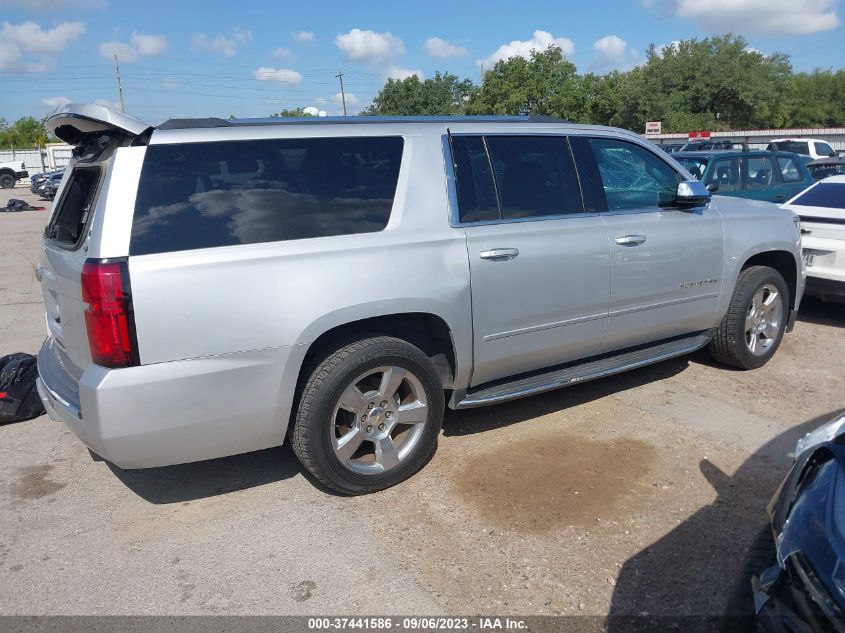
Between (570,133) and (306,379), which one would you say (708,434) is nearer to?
(570,133)

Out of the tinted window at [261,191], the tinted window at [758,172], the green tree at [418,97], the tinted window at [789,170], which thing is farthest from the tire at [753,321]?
the green tree at [418,97]

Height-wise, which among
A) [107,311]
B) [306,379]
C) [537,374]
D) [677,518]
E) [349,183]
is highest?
[349,183]

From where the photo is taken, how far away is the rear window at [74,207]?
3.47m

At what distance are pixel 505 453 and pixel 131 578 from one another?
2.19 metres

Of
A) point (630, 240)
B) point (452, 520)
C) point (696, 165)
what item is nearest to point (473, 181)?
point (630, 240)

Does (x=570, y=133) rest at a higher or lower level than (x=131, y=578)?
higher

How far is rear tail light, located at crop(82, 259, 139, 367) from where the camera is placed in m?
3.03

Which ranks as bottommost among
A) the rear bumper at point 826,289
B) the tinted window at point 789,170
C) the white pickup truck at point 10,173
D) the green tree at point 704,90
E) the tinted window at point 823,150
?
the rear bumper at point 826,289

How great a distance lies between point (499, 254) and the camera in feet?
13.1

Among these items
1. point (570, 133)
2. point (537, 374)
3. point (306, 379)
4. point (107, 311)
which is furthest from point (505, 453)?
point (107, 311)

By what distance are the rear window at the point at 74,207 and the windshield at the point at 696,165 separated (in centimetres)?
808

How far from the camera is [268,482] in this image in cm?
405

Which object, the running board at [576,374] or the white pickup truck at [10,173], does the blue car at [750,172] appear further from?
the white pickup truck at [10,173]

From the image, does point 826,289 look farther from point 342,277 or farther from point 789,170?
point 342,277
